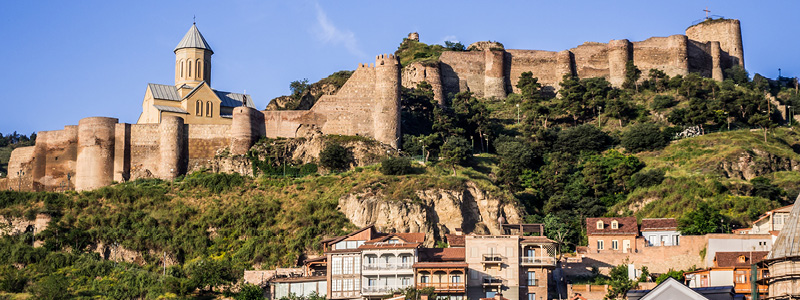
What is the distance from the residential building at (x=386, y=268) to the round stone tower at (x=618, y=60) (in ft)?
152

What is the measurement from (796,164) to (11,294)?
47750 millimetres

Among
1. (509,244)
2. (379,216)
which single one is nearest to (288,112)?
(379,216)

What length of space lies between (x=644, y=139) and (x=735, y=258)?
2701 cm

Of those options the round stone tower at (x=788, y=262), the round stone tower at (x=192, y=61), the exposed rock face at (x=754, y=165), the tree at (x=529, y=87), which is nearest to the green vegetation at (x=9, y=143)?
the round stone tower at (x=192, y=61)

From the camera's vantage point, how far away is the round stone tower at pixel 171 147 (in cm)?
6544

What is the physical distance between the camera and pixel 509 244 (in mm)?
47062

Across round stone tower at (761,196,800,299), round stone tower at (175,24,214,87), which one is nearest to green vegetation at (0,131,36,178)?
Answer: round stone tower at (175,24,214,87)

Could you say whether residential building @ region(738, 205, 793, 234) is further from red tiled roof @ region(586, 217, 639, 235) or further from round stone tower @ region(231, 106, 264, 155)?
round stone tower @ region(231, 106, 264, 155)

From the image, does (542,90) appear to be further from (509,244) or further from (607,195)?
(509,244)

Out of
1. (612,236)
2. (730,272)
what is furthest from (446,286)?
(730,272)

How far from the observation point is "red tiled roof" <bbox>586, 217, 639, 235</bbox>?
51.3 metres

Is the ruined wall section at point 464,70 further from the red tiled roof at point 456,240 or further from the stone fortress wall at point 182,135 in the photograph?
the red tiled roof at point 456,240

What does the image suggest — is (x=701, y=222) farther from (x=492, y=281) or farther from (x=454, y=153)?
(x=454, y=153)

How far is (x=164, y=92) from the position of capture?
7181 cm
